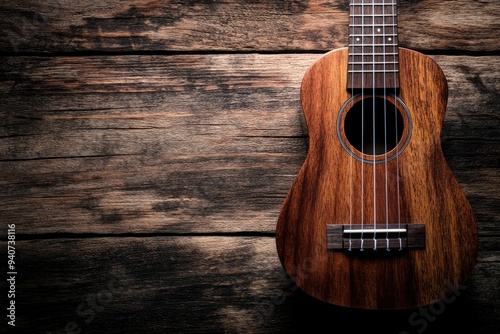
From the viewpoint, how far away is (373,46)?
990mm

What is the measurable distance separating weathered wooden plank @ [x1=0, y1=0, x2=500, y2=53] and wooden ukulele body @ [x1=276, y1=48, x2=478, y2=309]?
0.72 feet

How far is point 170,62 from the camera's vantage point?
1172 mm

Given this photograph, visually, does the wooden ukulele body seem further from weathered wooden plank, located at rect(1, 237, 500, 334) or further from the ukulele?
weathered wooden plank, located at rect(1, 237, 500, 334)

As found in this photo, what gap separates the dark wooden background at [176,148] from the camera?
1.14 metres

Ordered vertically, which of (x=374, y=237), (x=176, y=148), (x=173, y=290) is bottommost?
(x=173, y=290)

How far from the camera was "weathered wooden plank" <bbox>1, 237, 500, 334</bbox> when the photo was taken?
1132 mm

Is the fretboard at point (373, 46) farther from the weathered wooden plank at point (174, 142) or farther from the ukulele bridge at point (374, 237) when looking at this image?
the ukulele bridge at point (374, 237)

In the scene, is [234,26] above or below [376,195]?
above

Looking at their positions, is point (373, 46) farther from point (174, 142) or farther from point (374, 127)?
point (174, 142)

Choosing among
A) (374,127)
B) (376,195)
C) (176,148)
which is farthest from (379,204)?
(176,148)

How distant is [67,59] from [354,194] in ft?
2.72

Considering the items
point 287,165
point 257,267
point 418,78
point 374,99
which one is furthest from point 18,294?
Answer: point 418,78

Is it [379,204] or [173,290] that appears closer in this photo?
[379,204]

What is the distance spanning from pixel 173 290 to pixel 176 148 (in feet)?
1.22
